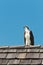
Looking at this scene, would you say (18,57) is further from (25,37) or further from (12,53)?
(25,37)

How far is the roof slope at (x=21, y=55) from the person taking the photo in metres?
4.62

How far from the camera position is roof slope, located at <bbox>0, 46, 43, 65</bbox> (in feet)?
15.2

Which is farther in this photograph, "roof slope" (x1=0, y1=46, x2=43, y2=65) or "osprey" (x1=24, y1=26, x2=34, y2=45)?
"osprey" (x1=24, y1=26, x2=34, y2=45)

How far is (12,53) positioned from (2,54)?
0.21m

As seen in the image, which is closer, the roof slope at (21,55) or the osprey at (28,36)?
the roof slope at (21,55)

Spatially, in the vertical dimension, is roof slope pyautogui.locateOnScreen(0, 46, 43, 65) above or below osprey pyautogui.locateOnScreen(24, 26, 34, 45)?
below

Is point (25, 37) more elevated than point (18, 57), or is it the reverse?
point (25, 37)

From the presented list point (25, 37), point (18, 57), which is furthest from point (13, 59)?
point (25, 37)

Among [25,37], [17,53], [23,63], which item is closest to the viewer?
[23,63]

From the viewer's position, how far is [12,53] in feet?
16.1

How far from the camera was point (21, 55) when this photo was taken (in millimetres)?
4793

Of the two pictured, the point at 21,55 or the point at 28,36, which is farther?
the point at 28,36

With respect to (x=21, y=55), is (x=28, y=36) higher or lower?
higher

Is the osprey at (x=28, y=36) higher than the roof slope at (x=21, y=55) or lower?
higher
